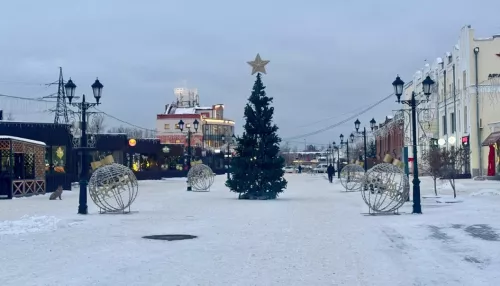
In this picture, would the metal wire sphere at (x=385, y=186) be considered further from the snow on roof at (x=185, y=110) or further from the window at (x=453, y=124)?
the snow on roof at (x=185, y=110)

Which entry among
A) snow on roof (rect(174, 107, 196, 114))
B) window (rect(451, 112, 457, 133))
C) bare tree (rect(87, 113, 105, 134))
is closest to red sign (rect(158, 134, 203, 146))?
snow on roof (rect(174, 107, 196, 114))


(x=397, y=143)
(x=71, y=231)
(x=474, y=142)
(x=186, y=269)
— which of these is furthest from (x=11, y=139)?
(x=397, y=143)

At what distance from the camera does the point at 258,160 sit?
98.7 ft

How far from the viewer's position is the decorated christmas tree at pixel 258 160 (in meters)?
30.0

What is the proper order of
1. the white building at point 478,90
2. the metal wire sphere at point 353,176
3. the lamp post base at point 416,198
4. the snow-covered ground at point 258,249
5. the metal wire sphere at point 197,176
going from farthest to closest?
the white building at point 478,90, the metal wire sphere at point 353,176, the metal wire sphere at point 197,176, the lamp post base at point 416,198, the snow-covered ground at point 258,249

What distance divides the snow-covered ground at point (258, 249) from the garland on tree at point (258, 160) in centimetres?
822

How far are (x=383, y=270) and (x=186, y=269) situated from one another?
3004 mm

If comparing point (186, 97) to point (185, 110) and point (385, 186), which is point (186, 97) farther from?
point (385, 186)

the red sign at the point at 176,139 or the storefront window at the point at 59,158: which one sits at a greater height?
the red sign at the point at 176,139

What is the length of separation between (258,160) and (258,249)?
1726 cm

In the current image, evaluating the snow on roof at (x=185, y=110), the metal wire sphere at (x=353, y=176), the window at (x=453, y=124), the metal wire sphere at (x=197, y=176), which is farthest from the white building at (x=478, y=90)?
the snow on roof at (x=185, y=110)

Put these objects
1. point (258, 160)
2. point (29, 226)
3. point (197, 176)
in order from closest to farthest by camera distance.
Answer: point (29, 226) < point (258, 160) < point (197, 176)

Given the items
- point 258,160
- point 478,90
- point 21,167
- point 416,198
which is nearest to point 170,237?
point 416,198

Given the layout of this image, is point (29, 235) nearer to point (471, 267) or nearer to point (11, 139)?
point (471, 267)
